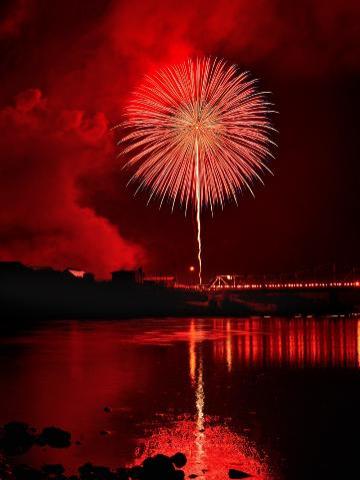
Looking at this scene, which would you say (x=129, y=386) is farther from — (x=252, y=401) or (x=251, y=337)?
(x=251, y=337)

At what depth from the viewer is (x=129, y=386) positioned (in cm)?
3944

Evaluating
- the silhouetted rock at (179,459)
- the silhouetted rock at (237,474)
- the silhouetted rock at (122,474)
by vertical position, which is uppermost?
the silhouetted rock at (179,459)

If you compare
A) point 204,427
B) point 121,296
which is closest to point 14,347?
point 204,427

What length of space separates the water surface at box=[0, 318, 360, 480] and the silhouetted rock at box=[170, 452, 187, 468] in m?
0.29

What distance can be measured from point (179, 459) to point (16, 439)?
5854mm

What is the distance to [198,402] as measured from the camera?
34.0 metres

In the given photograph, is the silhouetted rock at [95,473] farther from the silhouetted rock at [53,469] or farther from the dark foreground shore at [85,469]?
the silhouetted rock at [53,469]

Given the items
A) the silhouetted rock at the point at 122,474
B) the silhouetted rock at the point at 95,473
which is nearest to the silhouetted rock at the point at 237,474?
the silhouetted rock at the point at 122,474

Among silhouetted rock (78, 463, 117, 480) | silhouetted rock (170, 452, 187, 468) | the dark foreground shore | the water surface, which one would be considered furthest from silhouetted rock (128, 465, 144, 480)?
the water surface

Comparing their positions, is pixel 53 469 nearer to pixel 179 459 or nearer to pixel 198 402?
pixel 179 459

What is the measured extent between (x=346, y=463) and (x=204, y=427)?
6767 mm

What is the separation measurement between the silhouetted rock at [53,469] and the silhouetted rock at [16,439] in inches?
80.6

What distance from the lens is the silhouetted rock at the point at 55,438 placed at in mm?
23703

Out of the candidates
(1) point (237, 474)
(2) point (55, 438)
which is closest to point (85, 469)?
(1) point (237, 474)
